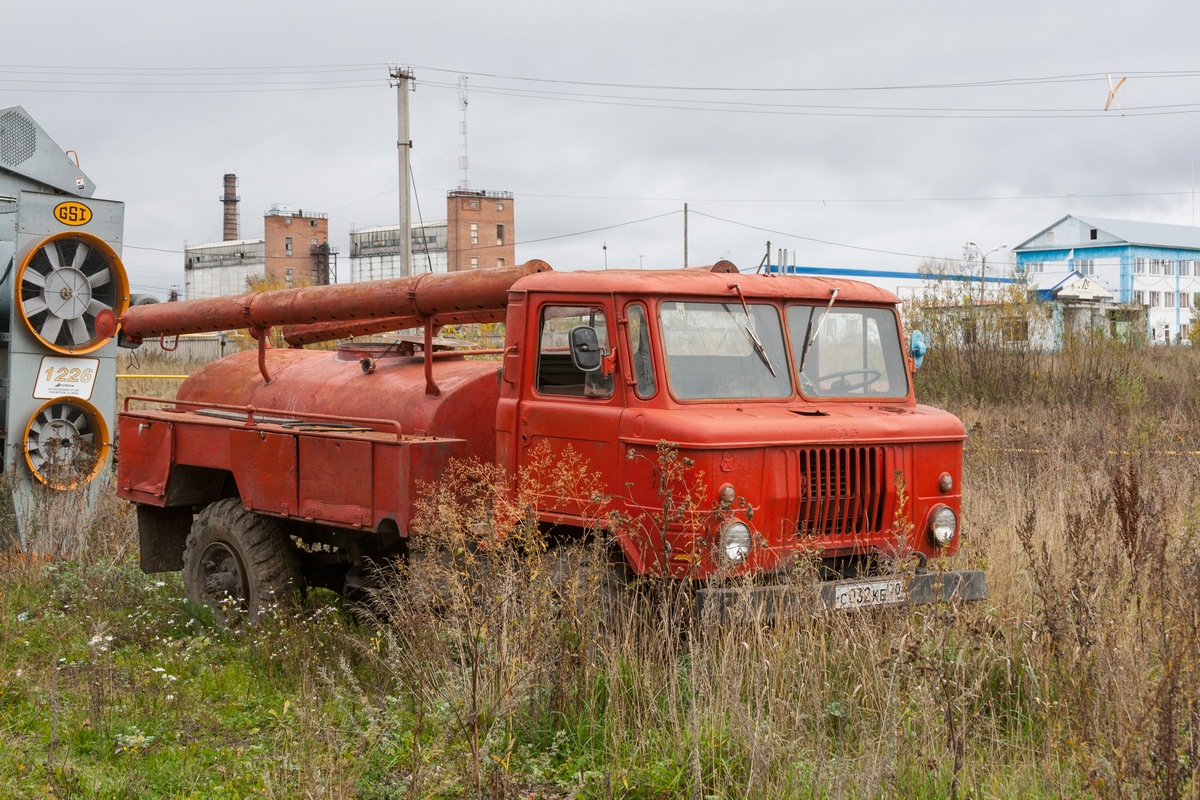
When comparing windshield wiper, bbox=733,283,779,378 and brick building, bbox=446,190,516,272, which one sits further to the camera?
brick building, bbox=446,190,516,272

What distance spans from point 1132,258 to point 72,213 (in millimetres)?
82271

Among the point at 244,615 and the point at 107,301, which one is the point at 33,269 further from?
the point at 244,615

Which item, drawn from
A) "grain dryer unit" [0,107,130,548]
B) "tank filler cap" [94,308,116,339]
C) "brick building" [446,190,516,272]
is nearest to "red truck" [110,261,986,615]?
"tank filler cap" [94,308,116,339]

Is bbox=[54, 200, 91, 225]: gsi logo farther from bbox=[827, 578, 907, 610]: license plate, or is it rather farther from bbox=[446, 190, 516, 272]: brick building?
bbox=[446, 190, 516, 272]: brick building

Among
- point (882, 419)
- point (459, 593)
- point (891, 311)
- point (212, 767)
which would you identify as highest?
point (891, 311)

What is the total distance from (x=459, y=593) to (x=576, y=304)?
79.5 inches

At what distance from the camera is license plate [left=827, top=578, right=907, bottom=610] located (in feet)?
19.4

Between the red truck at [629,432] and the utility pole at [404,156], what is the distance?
14505 millimetres

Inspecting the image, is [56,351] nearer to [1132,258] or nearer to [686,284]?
[686,284]

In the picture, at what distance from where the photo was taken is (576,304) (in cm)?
670

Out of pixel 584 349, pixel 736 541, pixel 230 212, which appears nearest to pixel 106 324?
pixel 584 349

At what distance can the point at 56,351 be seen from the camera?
1125cm

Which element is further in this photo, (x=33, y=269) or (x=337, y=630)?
(x=33, y=269)

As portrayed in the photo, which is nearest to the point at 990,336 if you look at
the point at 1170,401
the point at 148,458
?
the point at 1170,401
